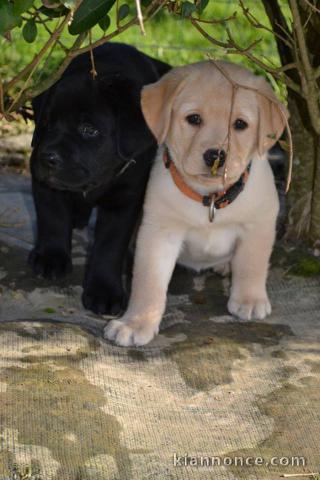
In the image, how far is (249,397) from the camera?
293cm

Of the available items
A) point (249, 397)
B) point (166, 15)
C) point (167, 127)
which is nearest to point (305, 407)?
point (249, 397)

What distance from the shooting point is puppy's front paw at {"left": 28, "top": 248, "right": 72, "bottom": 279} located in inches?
150

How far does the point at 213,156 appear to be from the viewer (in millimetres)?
3105

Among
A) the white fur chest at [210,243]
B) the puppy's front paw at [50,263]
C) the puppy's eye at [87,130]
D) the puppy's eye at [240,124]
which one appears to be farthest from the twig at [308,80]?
the puppy's front paw at [50,263]

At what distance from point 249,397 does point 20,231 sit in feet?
5.70

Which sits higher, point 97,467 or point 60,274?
point 97,467

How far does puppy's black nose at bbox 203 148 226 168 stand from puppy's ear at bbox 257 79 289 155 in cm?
23

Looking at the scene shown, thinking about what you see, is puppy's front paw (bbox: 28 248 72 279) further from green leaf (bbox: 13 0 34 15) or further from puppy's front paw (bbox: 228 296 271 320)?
green leaf (bbox: 13 0 34 15)

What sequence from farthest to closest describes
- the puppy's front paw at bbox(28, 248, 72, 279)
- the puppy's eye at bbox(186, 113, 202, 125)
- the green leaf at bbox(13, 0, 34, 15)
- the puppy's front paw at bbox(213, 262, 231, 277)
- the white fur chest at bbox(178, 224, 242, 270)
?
the puppy's front paw at bbox(213, 262, 231, 277) < the puppy's front paw at bbox(28, 248, 72, 279) < the white fur chest at bbox(178, 224, 242, 270) < the puppy's eye at bbox(186, 113, 202, 125) < the green leaf at bbox(13, 0, 34, 15)

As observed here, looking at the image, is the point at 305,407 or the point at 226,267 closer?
the point at 305,407

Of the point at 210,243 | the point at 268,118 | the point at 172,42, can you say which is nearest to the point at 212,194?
the point at 210,243

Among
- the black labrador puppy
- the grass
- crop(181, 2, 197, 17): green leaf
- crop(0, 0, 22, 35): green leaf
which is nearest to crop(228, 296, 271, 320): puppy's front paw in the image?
the black labrador puppy

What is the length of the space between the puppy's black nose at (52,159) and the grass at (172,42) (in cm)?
281

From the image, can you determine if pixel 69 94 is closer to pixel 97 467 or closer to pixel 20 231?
pixel 20 231
